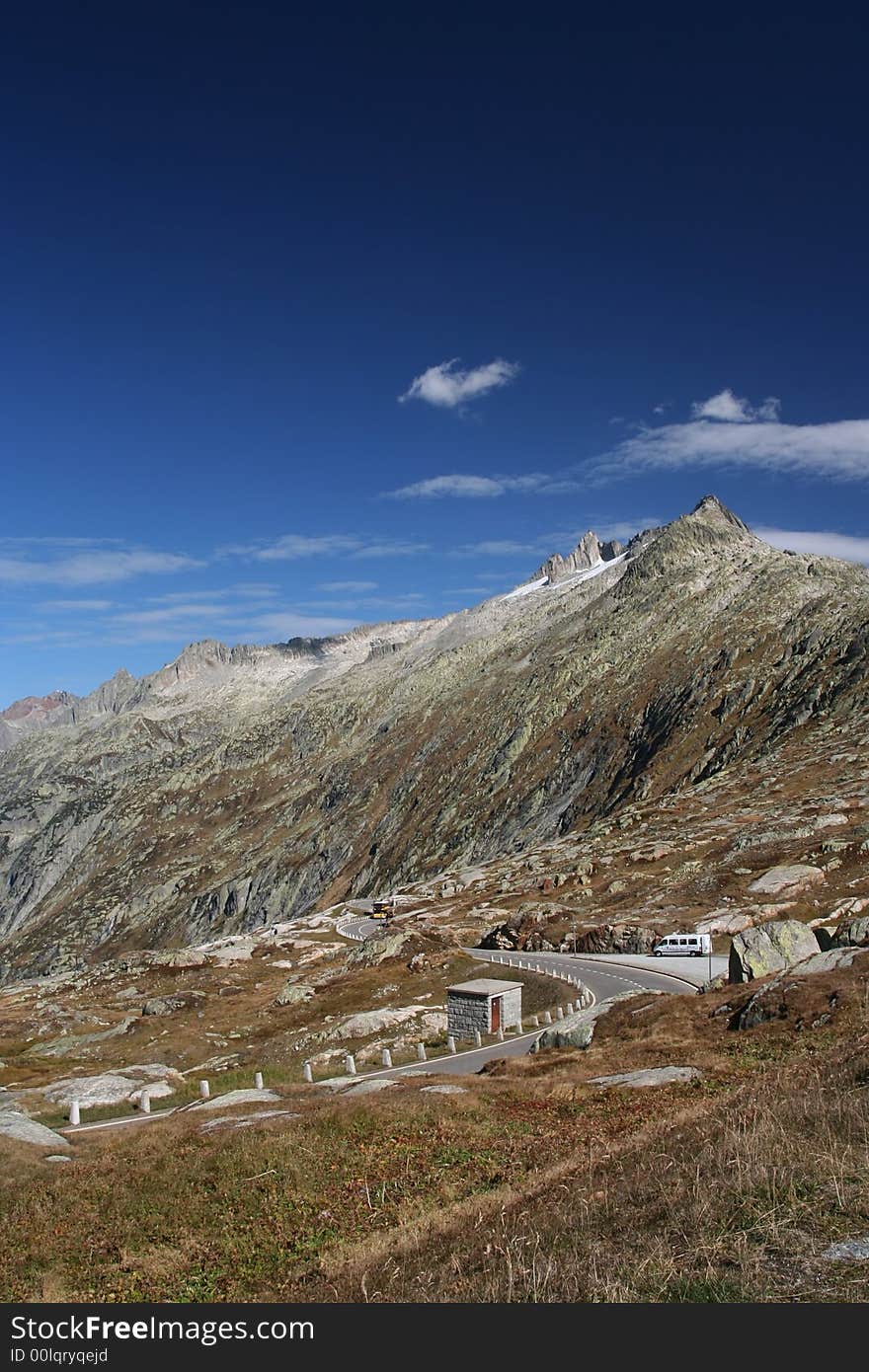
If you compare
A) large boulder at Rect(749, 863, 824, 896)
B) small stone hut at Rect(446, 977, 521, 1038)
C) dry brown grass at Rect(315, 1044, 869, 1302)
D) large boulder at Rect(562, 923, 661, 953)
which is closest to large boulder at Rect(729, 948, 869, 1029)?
dry brown grass at Rect(315, 1044, 869, 1302)

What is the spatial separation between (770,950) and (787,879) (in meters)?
26.9

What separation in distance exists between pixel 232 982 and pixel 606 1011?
178ft

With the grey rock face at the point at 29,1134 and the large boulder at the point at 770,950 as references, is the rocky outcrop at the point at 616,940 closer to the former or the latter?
the large boulder at the point at 770,950

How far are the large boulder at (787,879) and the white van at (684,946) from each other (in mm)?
9828

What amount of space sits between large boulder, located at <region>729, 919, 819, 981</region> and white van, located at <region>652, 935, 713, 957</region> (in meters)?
14.4

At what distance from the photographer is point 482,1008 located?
44844 millimetres

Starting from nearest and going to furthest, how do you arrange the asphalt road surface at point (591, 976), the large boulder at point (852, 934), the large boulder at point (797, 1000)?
the large boulder at point (797, 1000) < the large boulder at point (852, 934) < the asphalt road surface at point (591, 976)

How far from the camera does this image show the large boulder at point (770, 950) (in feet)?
129

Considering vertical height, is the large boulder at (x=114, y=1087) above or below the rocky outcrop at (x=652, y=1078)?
below

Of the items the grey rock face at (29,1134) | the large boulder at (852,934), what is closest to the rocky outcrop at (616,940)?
the large boulder at (852,934)

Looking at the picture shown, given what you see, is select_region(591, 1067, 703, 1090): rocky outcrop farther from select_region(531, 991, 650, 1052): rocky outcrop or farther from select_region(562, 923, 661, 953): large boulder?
select_region(562, 923, 661, 953): large boulder
